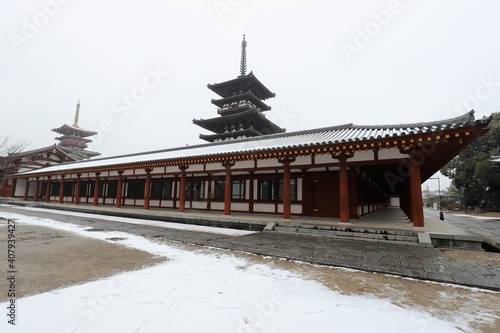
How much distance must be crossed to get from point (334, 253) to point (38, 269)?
6.02 metres

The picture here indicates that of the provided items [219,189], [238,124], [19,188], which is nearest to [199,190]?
[219,189]

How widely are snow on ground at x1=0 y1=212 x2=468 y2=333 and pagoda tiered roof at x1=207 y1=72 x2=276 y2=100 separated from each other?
81.4ft

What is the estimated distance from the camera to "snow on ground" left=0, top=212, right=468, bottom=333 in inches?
101

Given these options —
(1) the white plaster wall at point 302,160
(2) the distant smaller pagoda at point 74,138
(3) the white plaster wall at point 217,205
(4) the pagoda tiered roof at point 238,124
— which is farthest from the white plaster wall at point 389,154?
(2) the distant smaller pagoda at point 74,138

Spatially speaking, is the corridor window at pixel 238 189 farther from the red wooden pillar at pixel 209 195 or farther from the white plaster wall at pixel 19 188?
the white plaster wall at pixel 19 188

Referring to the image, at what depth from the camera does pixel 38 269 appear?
4242 mm

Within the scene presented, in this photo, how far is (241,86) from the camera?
27750 mm

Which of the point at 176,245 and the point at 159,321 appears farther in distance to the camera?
the point at 176,245

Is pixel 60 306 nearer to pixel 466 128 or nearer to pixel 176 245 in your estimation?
pixel 176 245

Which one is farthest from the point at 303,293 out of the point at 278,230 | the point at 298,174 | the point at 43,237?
the point at 298,174

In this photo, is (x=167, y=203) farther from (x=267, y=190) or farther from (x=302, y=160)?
(x=302, y=160)

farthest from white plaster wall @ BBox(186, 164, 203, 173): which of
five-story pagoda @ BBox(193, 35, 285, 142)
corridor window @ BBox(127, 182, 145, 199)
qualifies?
five-story pagoda @ BBox(193, 35, 285, 142)

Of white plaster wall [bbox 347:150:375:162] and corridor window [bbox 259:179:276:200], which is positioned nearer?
white plaster wall [bbox 347:150:375:162]

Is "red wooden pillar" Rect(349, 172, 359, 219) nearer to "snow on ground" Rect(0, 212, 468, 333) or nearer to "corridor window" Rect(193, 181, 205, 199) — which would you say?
"snow on ground" Rect(0, 212, 468, 333)
